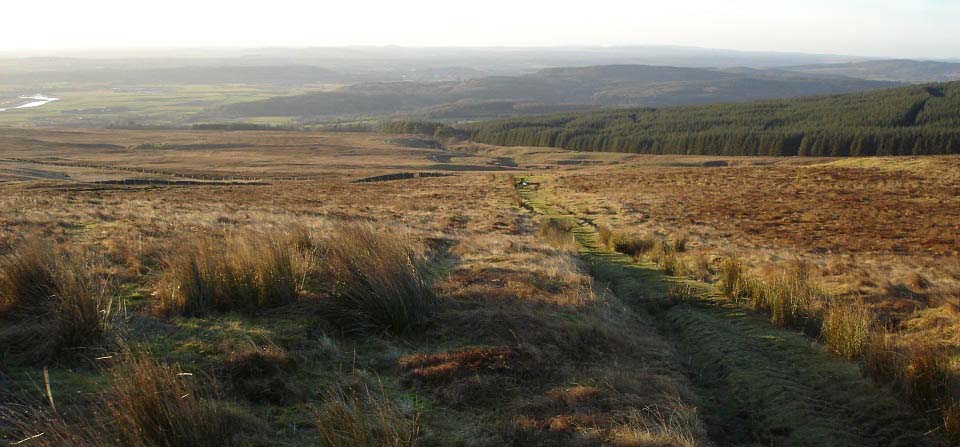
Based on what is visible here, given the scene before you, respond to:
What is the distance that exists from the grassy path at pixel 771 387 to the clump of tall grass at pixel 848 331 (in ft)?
0.55

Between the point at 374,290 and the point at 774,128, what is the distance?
137m

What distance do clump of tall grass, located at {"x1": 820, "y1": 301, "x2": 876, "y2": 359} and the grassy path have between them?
169 mm

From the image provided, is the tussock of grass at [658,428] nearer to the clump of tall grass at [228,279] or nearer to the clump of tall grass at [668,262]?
the clump of tall grass at [228,279]

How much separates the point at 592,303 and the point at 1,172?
193ft

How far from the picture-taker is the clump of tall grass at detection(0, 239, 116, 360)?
5766 mm

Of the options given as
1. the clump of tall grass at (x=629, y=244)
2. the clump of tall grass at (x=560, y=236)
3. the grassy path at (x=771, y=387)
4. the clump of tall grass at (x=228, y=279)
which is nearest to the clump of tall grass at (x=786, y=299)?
the grassy path at (x=771, y=387)

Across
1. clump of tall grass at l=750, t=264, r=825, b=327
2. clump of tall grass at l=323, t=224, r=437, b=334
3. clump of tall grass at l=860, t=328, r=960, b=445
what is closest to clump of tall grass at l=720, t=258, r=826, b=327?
clump of tall grass at l=750, t=264, r=825, b=327

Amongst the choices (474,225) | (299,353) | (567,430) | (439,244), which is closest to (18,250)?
(299,353)

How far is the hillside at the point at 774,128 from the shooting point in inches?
4222

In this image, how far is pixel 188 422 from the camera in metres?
4.17

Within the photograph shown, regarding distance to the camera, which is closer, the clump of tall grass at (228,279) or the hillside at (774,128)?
the clump of tall grass at (228,279)

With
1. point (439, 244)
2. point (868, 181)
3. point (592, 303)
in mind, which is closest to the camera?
point (592, 303)

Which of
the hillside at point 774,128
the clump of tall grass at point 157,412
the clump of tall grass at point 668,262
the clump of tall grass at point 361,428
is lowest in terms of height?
the hillside at point 774,128

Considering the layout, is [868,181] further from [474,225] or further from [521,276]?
[521,276]
